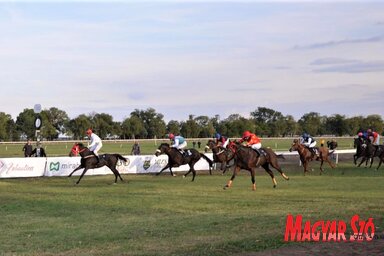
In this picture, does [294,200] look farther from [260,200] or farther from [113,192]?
[113,192]

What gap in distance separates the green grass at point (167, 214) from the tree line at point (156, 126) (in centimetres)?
9222

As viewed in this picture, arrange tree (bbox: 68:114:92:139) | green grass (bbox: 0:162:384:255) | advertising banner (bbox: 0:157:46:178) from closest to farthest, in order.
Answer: green grass (bbox: 0:162:384:255)
advertising banner (bbox: 0:157:46:178)
tree (bbox: 68:114:92:139)

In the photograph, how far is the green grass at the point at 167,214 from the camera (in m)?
10.4

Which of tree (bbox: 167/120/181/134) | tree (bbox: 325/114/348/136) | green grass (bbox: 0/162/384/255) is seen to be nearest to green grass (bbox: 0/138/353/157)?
tree (bbox: 167/120/181/134)

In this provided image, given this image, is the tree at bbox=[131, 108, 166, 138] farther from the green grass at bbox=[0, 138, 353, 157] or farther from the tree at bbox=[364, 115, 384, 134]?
the tree at bbox=[364, 115, 384, 134]

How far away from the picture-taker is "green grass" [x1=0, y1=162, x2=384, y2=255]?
1039 centimetres

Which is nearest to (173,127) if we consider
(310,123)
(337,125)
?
(310,123)

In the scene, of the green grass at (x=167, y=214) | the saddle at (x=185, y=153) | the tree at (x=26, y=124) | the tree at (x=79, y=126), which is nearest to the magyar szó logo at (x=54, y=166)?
the saddle at (x=185, y=153)

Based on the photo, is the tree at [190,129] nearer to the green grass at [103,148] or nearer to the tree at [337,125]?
the green grass at [103,148]

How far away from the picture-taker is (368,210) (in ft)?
48.2

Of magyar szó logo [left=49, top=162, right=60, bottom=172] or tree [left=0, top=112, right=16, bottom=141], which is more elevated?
tree [left=0, top=112, right=16, bottom=141]

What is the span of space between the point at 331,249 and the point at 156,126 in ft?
411

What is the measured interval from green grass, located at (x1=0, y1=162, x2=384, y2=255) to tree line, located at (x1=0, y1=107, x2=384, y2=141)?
9222 centimetres

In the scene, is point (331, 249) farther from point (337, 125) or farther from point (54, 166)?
point (337, 125)
